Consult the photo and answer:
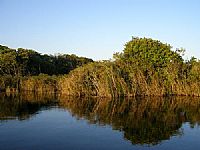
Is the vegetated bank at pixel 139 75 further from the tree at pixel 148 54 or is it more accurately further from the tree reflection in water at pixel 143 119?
the tree reflection in water at pixel 143 119

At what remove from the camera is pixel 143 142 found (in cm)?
2420

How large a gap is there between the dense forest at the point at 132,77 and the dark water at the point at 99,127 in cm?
1581

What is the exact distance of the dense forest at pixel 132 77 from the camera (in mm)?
58812

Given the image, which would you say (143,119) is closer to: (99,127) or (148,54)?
(99,127)

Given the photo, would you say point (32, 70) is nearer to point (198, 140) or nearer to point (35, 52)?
point (35, 52)

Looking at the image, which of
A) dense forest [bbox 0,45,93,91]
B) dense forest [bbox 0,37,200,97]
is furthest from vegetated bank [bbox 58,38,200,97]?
dense forest [bbox 0,45,93,91]

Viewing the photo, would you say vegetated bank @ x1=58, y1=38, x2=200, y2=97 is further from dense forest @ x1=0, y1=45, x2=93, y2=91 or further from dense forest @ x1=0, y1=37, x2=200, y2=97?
dense forest @ x1=0, y1=45, x2=93, y2=91

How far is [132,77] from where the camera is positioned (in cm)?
6106

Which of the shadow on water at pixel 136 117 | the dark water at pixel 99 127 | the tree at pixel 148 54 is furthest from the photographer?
the tree at pixel 148 54

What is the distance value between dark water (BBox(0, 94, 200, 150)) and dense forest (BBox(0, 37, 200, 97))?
15806mm

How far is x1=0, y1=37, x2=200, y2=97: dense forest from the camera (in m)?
58.8

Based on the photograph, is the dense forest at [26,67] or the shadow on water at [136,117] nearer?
the shadow on water at [136,117]

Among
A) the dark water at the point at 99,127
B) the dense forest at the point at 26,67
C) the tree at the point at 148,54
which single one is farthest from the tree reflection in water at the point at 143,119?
the dense forest at the point at 26,67

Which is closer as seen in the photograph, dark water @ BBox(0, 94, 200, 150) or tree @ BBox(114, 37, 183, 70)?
dark water @ BBox(0, 94, 200, 150)
